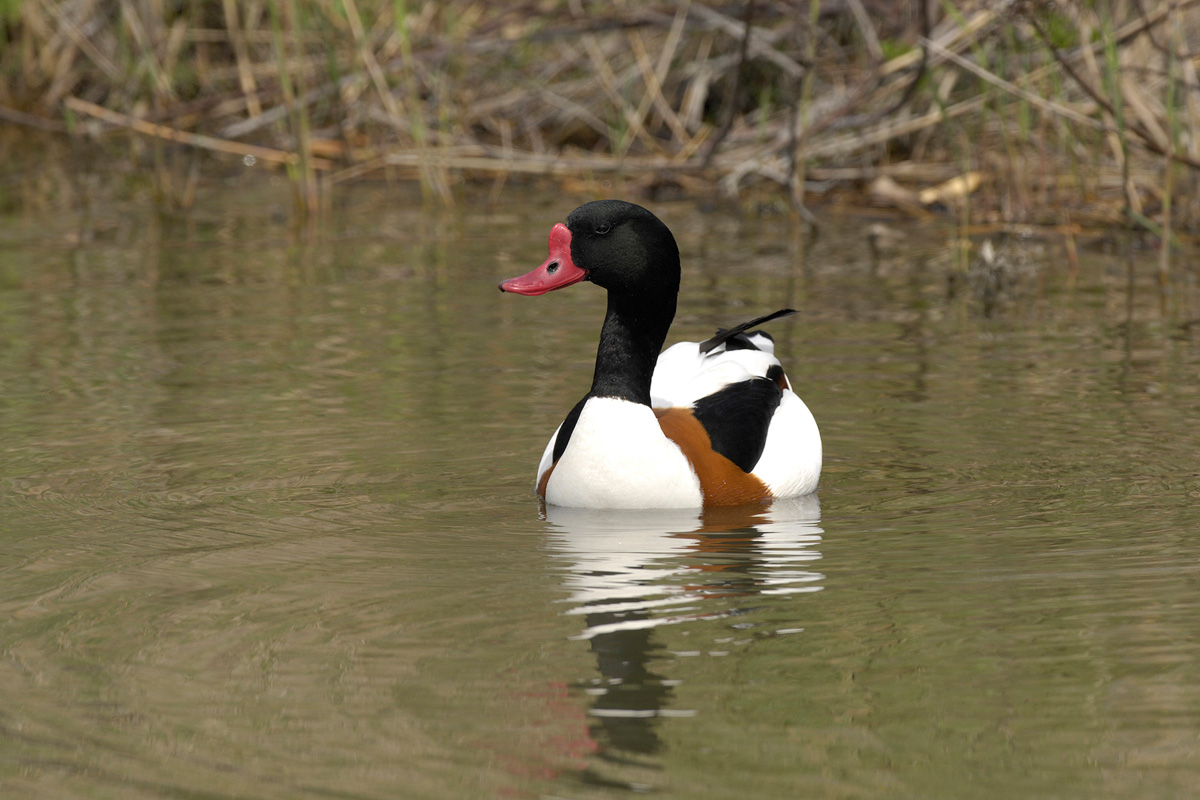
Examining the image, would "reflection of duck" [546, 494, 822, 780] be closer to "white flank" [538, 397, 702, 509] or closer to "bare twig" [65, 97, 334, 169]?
"white flank" [538, 397, 702, 509]

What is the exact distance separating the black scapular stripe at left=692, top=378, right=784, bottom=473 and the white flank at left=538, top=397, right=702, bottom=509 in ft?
0.86

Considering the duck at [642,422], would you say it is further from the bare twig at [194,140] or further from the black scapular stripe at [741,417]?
the bare twig at [194,140]

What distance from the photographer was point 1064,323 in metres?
8.88

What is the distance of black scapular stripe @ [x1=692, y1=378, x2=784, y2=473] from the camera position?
6.06m

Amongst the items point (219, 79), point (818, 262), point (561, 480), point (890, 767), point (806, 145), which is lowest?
point (890, 767)

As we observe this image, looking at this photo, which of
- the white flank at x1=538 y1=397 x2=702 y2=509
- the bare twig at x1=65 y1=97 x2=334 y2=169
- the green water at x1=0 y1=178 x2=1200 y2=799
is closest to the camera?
the green water at x1=0 y1=178 x2=1200 y2=799

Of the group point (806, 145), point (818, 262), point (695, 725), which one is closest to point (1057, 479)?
point (695, 725)

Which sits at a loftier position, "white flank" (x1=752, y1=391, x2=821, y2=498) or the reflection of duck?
"white flank" (x1=752, y1=391, x2=821, y2=498)

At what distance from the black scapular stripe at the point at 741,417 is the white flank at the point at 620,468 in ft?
0.86

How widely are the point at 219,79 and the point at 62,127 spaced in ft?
5.36

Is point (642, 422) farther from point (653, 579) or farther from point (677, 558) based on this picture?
point (653, 579)

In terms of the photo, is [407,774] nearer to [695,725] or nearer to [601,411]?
[695,725]

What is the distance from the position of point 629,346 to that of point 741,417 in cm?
50

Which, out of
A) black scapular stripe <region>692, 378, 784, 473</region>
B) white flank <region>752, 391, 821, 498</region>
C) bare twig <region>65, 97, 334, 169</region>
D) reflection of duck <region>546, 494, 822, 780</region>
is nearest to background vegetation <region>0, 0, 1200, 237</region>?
bare twig <region>65, 97, 334, 169</region>
